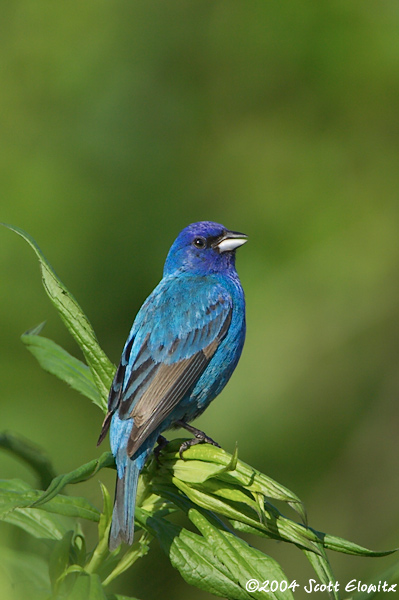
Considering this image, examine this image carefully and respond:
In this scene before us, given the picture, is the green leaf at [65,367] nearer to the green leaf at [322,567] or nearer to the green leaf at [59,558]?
the green leaf at [59,558]

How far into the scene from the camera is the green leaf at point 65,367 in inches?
99.4

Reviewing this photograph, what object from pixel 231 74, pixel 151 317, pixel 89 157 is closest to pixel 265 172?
pixel 231 74

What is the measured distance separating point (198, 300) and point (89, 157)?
4.60 feet

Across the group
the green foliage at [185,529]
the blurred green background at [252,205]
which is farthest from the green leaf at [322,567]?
the blurred green background at [252,205]

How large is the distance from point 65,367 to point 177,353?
2.31 feet

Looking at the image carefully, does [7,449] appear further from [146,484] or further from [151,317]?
[151,317]

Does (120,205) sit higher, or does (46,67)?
(46,67)

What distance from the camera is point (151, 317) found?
3.24 metres

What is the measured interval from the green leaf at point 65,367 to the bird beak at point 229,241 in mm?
1572

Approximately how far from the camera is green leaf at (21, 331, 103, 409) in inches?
99.4

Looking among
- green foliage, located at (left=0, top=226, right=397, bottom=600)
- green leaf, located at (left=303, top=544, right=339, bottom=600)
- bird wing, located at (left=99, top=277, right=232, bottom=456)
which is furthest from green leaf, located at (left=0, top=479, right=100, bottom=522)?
green leaf, located at (left=303, top=544, right=339, bottom=600)

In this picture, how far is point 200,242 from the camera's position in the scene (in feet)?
13.2

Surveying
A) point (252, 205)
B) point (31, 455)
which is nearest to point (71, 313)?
point (31, 455)

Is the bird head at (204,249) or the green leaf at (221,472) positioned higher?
the bird head at (204,249)
